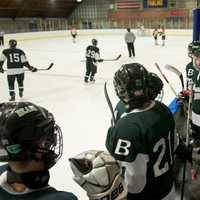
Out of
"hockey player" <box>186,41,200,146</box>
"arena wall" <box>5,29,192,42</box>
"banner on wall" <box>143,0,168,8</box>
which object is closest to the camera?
"hockey player" <box>186,41,200,146</box>

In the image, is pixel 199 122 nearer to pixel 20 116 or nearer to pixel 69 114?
pixel 20 116

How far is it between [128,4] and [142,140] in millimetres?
25939

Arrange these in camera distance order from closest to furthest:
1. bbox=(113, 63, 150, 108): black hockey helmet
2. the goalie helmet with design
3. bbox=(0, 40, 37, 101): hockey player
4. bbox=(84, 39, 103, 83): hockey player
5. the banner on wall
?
the goalie helmet with design < bbox=(113, 63, 150, 108): black hockey helmet < bbox=(0, 40, 37, 101): hockey player < bbox=(84, 39, 103, 83): hockey player < the banner on wall

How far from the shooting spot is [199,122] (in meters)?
2.90

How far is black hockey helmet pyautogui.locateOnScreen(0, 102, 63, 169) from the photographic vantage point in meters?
0.93

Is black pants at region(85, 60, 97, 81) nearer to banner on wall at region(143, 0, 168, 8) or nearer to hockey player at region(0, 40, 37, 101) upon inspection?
hockey player at region(0, 40, 37, 101)

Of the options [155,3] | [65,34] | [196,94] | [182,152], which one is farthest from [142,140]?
[155,3]

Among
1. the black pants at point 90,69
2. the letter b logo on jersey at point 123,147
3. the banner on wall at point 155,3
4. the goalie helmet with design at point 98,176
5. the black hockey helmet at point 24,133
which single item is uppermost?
the banner on wall at point 155,3

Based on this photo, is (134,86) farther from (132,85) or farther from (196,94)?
(196,94)

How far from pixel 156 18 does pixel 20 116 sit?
2502 centimetres

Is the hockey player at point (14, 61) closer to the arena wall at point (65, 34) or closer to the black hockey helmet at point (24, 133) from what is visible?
the black hockey helmet at point (24, 133)

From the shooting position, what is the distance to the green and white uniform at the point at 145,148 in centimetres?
142

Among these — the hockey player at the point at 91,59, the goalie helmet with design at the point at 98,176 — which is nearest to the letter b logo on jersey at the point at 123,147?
the goalie helmet with design at the point at 98,176


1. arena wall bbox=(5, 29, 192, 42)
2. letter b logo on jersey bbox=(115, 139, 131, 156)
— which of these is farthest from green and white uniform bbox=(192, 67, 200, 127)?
arena wall bbox=(5, 29, 192, 42)
